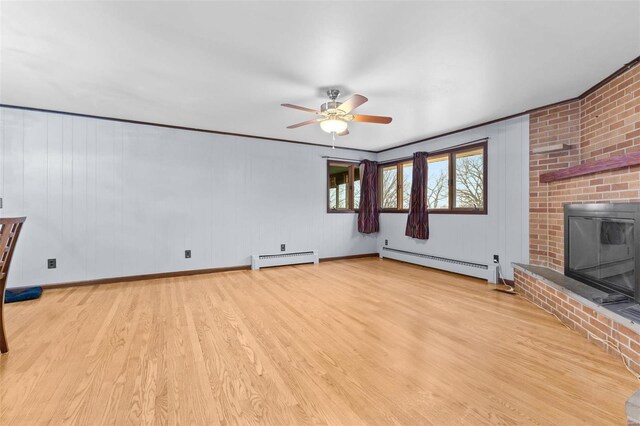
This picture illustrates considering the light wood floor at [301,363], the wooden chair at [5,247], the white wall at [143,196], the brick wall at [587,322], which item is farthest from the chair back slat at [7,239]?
the brick wall at [587,322]

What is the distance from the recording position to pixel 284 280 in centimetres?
420

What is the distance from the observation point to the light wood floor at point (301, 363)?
4.77ft

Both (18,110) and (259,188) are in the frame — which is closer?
(18,110)

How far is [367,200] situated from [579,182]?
11.6 ft

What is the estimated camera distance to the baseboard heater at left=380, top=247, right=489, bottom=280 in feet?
13.7

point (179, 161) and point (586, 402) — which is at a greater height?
point (179, 161)

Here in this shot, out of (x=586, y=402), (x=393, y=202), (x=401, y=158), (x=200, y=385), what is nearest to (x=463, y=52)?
(x=586, y=402)

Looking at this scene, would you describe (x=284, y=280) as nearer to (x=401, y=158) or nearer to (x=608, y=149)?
(x=401, y=158)

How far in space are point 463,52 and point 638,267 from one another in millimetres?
2114

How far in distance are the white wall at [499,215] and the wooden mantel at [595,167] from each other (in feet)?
1.35

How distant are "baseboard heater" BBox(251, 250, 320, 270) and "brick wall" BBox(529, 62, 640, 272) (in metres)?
3.44

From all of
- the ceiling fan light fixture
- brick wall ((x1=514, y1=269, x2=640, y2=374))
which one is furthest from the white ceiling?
brick wall ((x1=514, y1=269, x2=640, y2=374))

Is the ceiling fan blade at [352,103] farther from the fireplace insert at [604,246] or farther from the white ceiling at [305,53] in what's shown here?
the fireplace insert at [604,246]

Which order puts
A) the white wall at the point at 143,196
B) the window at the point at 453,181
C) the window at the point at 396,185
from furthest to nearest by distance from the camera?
the window at the point at 396,185 → the window at the point at 453,181 → the white wall at the point at 143,196
